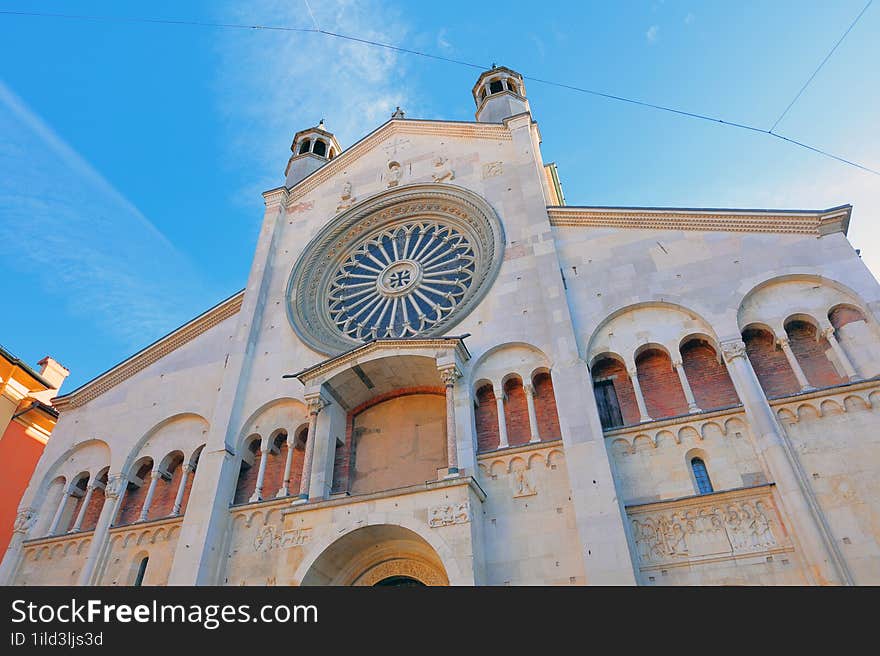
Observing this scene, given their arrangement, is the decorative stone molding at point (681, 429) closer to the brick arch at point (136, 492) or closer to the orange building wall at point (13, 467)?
the brick arch at point (136, 492)

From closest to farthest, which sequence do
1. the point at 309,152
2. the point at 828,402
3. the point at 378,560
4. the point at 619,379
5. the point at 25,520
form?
1. the point at 828,402
2. the point at 378,560
3. the point at 619,379
4. the point at 25,520
5. the point at 309,152

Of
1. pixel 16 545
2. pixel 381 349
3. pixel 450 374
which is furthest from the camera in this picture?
pixel 16 545

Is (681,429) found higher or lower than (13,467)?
→ lower

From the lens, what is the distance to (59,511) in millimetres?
15117

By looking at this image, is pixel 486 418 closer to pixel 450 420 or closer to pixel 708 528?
pixel 450 420

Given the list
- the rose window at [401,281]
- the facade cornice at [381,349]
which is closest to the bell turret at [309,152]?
the rose window at [401,281]

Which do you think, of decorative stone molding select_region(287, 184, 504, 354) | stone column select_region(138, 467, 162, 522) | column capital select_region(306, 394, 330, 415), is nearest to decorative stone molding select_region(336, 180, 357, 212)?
decorative stone molding select_region(287, 184, 504, 354)

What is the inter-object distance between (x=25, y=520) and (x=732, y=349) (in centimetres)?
1681

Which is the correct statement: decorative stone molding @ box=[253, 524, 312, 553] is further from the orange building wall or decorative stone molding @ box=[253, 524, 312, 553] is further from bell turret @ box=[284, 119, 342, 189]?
bell turret @ box=[284, 119, 342, 189]

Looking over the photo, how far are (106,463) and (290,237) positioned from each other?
817 centimetres

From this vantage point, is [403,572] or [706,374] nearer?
[403,572]

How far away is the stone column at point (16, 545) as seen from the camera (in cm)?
1411

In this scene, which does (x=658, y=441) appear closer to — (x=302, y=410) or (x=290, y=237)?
(x=302, y=410)

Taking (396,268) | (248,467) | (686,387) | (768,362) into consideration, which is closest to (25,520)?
(248,467)
